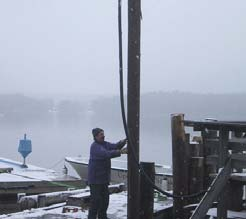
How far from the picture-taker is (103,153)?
8.41 metres

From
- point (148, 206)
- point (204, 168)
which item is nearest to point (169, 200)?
point (204, 168)

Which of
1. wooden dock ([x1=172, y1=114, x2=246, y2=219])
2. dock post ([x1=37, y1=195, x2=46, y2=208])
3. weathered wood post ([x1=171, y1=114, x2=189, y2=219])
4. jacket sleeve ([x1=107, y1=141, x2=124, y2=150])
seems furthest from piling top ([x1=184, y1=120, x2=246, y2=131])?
dock post ([x1=37, y1=195, x2=46, y2=208])

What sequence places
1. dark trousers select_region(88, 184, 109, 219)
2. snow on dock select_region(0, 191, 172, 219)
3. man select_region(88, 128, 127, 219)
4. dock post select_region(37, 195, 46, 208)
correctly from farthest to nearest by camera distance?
1. dock post select_region(37, 195, 46, 208)
2. snow on dock select_region(0, 191, 172, 219)
3. dark trousers select_region(88, 184, 109, 219)
4. man select_region(88, 128, 127, 219)

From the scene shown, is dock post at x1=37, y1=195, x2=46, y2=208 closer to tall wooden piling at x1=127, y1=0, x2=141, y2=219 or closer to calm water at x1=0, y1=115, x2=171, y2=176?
tall wooden piling at x1=127, y1=0, x2=141, y2=219

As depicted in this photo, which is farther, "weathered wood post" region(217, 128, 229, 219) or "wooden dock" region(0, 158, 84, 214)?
"wooden dock" region(0, 158, 84, 214)

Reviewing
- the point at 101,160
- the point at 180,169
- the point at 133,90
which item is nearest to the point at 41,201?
the point at 180,169

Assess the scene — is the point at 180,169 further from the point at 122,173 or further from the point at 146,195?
the point at 122,173

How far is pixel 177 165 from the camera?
946 centimetres

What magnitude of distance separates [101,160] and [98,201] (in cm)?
72

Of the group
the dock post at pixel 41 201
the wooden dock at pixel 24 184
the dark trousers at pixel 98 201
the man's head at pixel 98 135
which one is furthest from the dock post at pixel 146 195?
the wooden dock at pixel 24 184

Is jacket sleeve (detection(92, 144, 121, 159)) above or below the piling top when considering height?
below

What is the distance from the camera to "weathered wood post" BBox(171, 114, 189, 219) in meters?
9.36

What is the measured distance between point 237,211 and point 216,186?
1.44 metres

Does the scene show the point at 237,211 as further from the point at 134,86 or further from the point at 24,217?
the point at 24,217
